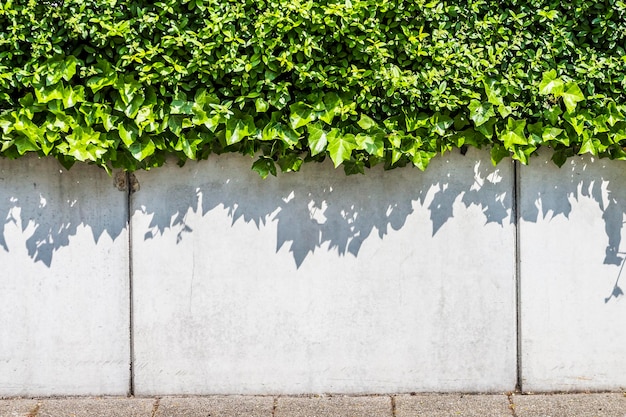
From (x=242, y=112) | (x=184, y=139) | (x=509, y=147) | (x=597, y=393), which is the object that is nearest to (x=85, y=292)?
(x=184, y=139)

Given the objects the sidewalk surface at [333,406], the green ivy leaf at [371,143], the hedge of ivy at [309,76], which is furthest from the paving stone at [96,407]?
the green ivy leaf at [371,143]

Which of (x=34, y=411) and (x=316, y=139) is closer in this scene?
(x=316, y=139)

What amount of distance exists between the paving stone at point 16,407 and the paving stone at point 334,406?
1351 millimetres

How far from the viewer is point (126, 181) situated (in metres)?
4.58

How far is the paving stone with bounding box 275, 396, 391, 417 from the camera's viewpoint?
4.48 metres

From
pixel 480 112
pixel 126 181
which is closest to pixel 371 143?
pixel 480 112

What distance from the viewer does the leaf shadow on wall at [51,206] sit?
457cm

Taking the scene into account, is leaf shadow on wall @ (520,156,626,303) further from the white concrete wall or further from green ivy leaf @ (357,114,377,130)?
green ivy leaf @ (357,114,377,130)

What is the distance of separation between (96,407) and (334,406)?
1298 millimetres

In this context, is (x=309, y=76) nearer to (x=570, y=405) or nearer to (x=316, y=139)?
(x=316, y=139)

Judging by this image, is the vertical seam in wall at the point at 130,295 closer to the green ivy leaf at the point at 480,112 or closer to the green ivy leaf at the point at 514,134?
the green ivy leaf at the point at 480,112

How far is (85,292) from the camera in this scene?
464 cm

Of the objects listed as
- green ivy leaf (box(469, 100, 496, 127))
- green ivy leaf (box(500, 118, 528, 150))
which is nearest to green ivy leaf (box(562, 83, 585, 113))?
green ivy leaf (box(500, 118, 528, 150))

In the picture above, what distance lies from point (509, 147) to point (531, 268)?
72cm
